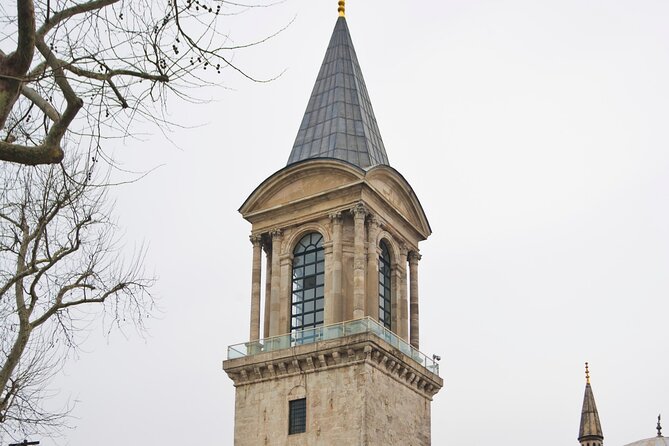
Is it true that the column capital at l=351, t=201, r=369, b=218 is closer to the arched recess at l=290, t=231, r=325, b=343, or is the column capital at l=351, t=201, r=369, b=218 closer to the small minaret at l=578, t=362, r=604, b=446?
the arched recess at l=290, t=231, r=325, b=343

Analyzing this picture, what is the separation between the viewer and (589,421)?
6725 centimetres

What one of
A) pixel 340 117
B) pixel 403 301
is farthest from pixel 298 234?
pixel 340 117

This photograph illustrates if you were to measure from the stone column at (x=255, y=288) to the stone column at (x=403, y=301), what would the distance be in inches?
237

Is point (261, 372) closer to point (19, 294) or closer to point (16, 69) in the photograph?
point (19, 294)

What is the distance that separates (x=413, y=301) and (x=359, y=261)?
5.30 metres

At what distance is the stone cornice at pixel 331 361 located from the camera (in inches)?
1396

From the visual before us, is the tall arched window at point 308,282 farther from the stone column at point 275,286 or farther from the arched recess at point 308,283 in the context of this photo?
the stone column at point 275,286

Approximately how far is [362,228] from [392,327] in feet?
16.1

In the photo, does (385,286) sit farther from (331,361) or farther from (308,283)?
(331,361)

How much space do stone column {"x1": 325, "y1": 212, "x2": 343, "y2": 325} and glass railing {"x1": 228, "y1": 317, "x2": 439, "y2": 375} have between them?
2.42 feet

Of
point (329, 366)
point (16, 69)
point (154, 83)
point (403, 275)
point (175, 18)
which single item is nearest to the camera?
point (16, 69)

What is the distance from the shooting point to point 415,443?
1475 inches

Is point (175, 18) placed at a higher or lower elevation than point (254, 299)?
lower

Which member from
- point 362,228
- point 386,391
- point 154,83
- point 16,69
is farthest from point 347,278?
point 16,69
